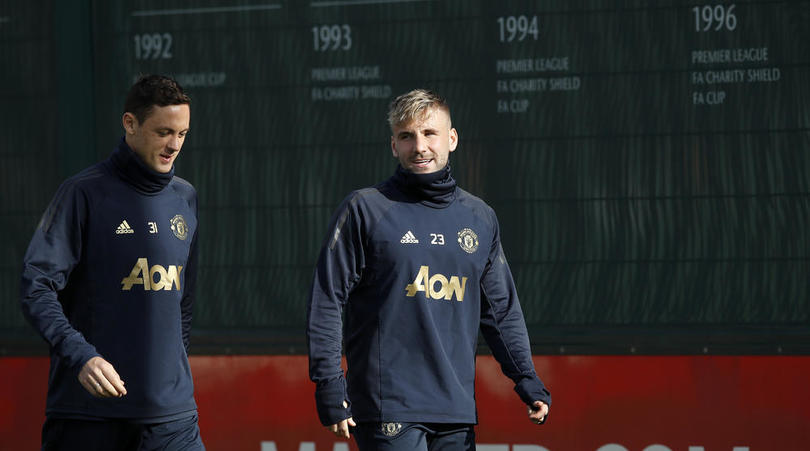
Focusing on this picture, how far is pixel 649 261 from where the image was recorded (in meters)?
5.26

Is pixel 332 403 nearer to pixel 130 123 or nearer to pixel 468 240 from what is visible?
pixel 468 240

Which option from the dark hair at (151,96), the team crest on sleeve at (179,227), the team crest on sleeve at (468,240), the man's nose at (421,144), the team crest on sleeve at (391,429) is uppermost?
the dark hair at (151,96)

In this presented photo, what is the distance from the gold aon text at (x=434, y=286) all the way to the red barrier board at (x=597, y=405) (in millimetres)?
1577

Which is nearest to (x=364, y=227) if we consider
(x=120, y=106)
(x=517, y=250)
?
(x=517, y=250)

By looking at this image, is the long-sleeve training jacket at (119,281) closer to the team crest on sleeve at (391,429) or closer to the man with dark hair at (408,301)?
the man with dark hair at (408,301)

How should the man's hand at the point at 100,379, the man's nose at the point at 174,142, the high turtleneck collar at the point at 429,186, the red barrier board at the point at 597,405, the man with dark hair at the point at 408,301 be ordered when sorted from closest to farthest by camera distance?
the man's hand at the point at 100,379 → the man with dark hair at the point at 408,301 → the high turtleneck collar at the point at 429,186 → the man's nose at the point at 174,142 → the red barrier board at the point at 597,405

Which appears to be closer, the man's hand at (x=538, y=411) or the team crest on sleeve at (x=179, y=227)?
the man's hand at (x=538, y=411)

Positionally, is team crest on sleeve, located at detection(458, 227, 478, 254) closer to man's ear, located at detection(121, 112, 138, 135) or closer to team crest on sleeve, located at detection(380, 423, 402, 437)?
team crest on sleeve, located at detection(380, 423, 402, 437)

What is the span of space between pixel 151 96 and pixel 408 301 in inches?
44.4

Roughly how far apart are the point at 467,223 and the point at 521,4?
5.78ft

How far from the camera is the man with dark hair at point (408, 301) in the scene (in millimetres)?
3793

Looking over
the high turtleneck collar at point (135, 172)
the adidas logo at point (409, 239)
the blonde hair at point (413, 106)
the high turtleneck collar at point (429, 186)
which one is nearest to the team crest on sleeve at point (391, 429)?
the adidas logo at point (409, 239)

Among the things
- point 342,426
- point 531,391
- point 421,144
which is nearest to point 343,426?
point 342,426

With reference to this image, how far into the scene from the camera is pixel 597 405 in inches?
208
